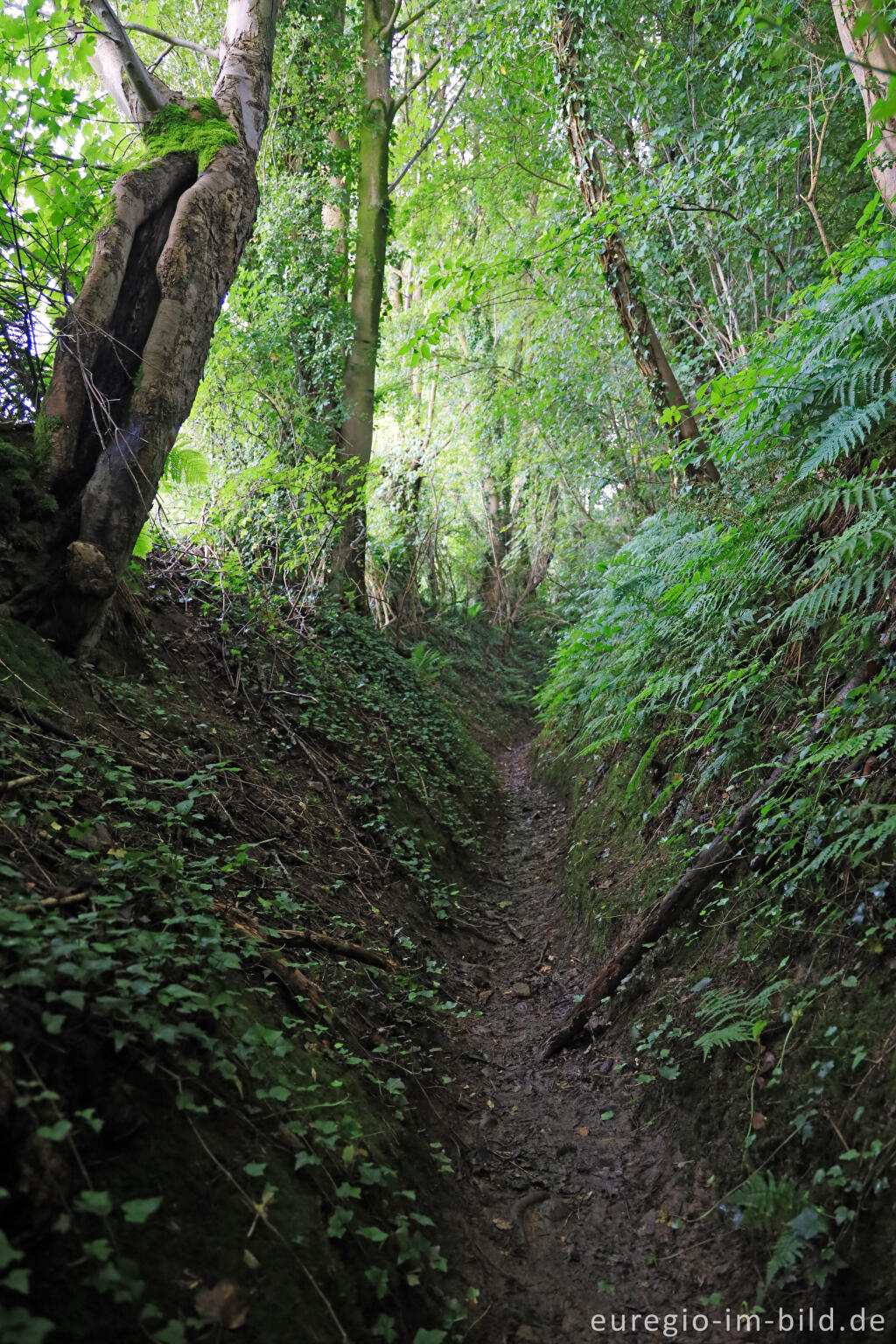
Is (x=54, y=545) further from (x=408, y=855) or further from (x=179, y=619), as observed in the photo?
(x=408, y=855)

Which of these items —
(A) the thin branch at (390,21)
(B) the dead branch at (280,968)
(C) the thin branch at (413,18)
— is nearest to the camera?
(B) the dead branch at (280,968)

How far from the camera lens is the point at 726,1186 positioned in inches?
107

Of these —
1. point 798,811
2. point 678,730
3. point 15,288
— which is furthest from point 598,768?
point 15,288

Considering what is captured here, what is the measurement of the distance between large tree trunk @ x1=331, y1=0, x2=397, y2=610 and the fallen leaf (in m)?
8.76

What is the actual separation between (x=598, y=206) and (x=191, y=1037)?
26.7 ft

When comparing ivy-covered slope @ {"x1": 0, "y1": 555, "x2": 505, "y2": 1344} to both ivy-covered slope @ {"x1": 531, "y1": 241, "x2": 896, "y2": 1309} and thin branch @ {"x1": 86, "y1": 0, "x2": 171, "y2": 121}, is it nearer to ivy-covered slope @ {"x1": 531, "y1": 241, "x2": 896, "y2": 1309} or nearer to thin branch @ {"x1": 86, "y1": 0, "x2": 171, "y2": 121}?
ivy-covered slope @ {"x1": 531, "y1": 241, "x2": 896, "y2": 1309}

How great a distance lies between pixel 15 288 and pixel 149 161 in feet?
4.33

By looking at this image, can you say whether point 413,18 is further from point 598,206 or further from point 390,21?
point 598,206

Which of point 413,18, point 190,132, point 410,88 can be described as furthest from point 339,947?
point 413,18

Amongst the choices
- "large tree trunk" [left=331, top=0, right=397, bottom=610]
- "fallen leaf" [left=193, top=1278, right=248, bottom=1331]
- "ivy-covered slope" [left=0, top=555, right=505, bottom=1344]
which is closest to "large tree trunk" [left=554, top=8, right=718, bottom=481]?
"large tree trunk" [left=331, top=0, right=397, bottom=610]

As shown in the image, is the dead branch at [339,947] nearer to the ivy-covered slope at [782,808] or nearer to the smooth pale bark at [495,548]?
the ivy-covered slope at [782,808]

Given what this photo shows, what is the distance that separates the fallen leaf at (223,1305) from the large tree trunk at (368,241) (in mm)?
8762

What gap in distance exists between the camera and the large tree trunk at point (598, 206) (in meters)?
7.48

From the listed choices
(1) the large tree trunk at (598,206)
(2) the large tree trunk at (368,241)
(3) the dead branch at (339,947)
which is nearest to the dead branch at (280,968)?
(3) the dead branch at (339,947)
